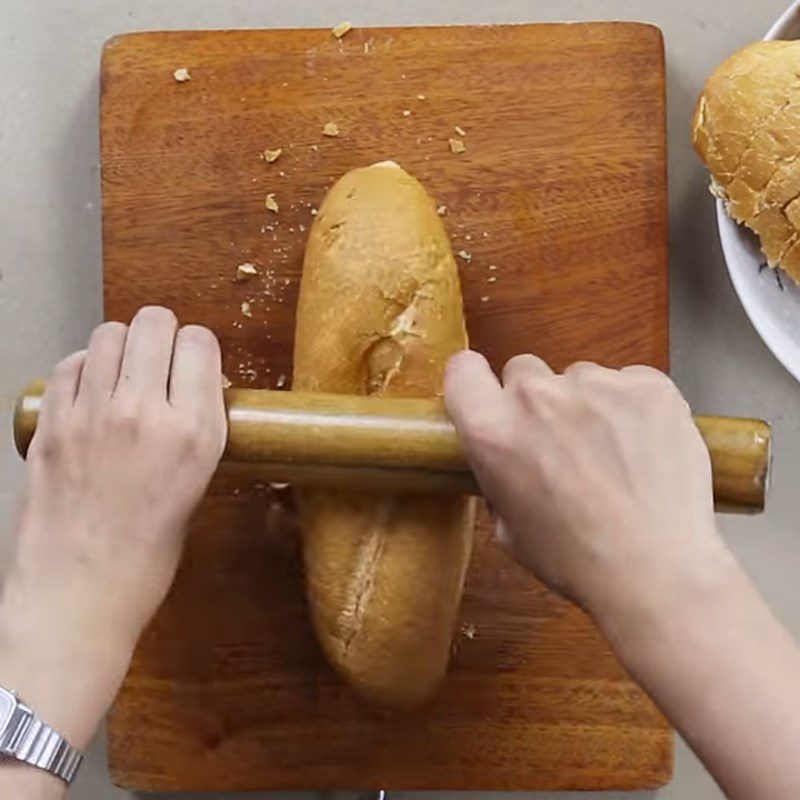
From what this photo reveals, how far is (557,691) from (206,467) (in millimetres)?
339

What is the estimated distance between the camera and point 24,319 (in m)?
0.98

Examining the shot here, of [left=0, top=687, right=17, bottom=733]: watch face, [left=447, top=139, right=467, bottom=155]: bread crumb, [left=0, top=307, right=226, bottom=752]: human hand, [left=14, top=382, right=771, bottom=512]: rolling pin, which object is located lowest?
[left=0, top=687, right=17, bottom=733]: watch face

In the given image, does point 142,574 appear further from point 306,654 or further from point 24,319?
point 24,319

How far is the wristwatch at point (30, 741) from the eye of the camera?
714mm

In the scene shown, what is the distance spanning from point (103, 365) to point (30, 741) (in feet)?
0.76

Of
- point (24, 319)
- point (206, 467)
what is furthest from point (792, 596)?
point (24, 319)

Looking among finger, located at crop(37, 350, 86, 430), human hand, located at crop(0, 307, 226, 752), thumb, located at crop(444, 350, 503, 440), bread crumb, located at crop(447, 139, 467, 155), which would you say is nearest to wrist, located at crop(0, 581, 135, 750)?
human hand, located at crop(0, 307, 226, 752)

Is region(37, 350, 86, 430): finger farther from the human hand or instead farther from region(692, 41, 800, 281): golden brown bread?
region(692, 41, 800, 281): golden brown bread

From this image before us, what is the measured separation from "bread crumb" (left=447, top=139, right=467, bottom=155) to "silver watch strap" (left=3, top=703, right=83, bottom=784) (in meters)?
0.49

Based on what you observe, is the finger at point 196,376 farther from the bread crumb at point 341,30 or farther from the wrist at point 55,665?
the bread crumb at point 341,30

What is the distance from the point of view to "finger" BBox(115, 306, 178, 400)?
750mm

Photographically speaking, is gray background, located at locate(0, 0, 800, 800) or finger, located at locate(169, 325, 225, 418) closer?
finger, located at locate(169, 325, 225, 418)

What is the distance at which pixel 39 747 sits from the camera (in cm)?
72

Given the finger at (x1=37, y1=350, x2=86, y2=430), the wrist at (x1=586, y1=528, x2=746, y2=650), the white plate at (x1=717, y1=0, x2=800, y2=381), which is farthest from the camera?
the white plate at (x1=717, y1=0, x2=800, y2=381)
